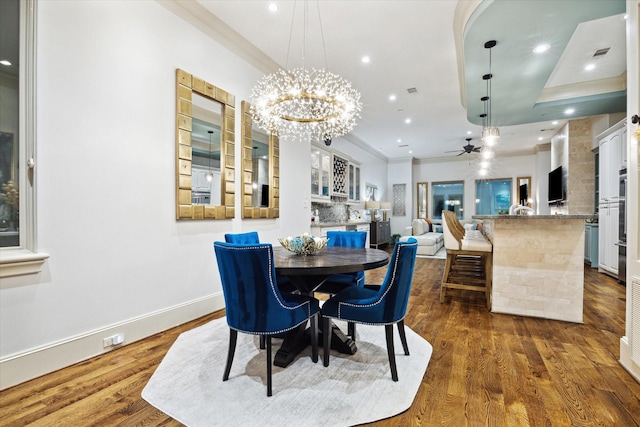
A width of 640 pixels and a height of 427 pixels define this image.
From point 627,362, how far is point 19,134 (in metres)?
4.41

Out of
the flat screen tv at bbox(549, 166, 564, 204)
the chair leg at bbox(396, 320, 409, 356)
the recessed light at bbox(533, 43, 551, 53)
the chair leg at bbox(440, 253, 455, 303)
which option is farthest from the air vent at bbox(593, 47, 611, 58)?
the chair leg at bbox(396, 320, 409, 356)

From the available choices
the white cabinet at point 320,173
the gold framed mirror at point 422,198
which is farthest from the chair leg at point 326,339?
the gold framed mirror at point 422,198

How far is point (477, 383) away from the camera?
1903 millimetres

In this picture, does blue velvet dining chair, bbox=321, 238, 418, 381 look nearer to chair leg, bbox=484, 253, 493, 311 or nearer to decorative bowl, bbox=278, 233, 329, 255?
decorative bowl, bbox=278, 233, 329, 255

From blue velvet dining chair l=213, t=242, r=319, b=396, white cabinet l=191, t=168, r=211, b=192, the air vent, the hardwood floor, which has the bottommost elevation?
the hardwood floor

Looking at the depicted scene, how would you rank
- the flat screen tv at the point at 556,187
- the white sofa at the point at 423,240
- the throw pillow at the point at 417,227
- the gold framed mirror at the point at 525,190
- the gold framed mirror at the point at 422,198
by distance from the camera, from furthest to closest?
the gold framed mirror at the point at 422,198
the gold framed mirror at the point at 525,190
the throw pillow at the point at 417,227
the white sofa at the point at 423,240
the flat screen tv at the point at 556,187

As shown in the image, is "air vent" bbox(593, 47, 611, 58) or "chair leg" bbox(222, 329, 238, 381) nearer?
"chair leg" bbox(222, 329, 238, 381)

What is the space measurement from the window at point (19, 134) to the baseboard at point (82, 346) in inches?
22.2

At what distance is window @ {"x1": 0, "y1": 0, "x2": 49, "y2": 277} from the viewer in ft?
6.27

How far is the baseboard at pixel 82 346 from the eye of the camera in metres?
1.88

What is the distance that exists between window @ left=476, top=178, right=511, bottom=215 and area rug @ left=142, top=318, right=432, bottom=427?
9.69m

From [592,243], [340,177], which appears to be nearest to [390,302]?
[340,177]

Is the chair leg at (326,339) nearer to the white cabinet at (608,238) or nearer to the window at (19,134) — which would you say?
the window at (19,134)

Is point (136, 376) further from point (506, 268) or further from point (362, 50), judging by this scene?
point (362, 50)
